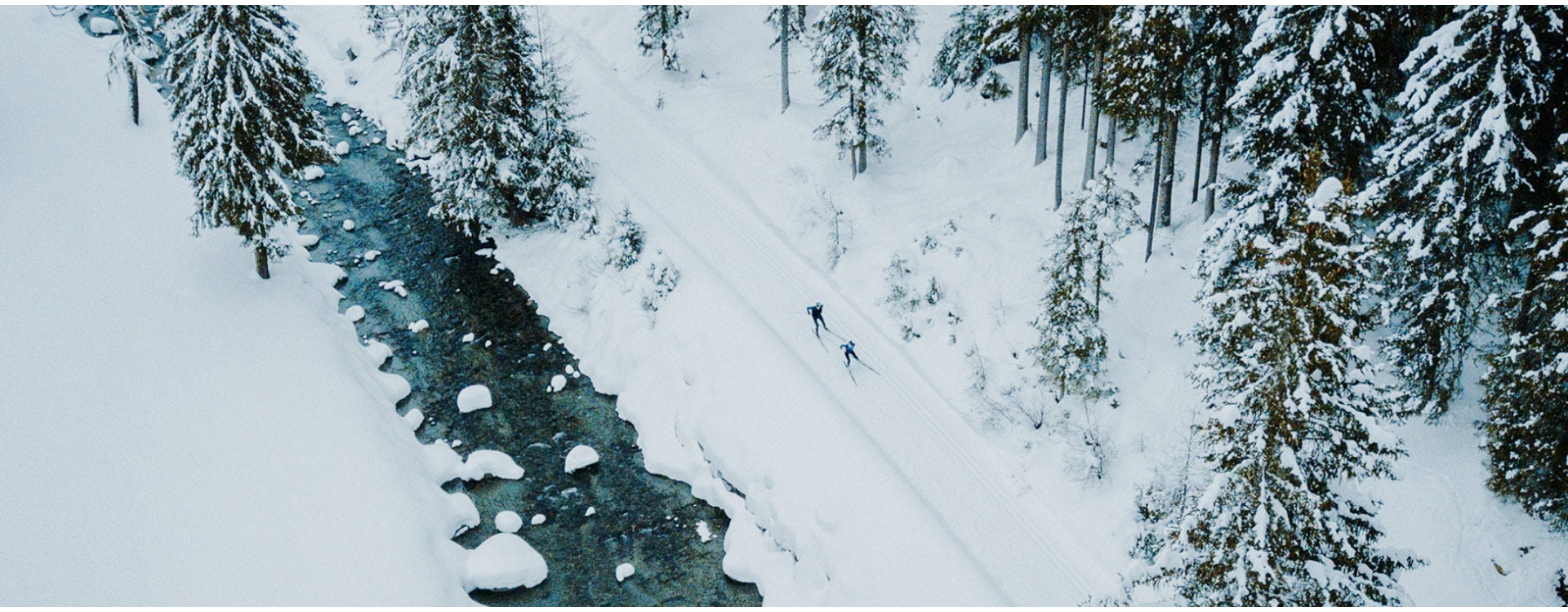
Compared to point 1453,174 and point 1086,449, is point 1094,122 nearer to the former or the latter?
point 1453,174

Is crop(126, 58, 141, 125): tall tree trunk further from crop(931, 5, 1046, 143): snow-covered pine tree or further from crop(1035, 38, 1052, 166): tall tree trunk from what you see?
crop(1035, 38, 1052, 166): tall tree trunk

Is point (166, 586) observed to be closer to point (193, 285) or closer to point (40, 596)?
point (40, 596)

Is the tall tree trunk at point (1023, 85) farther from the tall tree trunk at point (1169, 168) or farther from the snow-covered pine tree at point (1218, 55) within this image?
the snow-covered pine tree at point (1218, 55)

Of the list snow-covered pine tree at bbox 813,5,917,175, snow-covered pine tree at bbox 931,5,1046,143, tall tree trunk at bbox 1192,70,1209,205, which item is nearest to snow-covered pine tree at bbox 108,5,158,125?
snow-covered pine tree at bbox 813,5,917,175

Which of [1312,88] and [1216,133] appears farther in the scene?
[1216,133]

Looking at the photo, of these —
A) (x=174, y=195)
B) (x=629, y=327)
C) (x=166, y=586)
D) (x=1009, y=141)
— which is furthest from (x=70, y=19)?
(x=1009, y=141)

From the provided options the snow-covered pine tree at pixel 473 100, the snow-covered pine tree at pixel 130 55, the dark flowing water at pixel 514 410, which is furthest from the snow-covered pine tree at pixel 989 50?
the snow-covered pine tree at pixel 130 55

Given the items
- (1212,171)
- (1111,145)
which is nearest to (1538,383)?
(1212,171)
